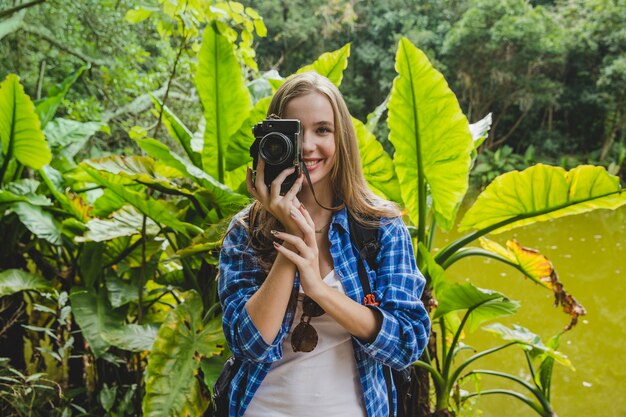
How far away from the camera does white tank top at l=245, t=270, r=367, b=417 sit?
2.99 ft

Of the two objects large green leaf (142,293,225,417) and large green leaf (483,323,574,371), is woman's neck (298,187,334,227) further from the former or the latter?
large green leaf (483,323,574,371)

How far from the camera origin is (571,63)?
12.6m

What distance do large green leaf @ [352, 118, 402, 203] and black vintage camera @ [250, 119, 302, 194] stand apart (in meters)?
0.81

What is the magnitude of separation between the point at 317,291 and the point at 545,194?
109 cm

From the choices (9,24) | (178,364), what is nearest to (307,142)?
(178,364)

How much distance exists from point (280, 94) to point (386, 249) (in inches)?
13.9

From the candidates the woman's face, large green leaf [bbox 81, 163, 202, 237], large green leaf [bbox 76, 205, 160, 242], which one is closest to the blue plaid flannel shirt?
the woman's face

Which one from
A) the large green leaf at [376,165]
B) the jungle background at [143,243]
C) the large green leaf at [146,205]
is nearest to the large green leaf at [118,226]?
the jungle background at [143,243]

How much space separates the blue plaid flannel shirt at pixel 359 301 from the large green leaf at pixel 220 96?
93cm

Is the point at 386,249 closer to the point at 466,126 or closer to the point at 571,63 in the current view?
the point at 466,126

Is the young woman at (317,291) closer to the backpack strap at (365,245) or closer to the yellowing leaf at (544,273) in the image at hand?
the backpack strap at (365,245)

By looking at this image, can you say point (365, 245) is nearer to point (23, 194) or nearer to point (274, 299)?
point (274, 299)

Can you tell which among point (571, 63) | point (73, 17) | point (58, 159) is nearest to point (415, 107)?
point (58, 159)

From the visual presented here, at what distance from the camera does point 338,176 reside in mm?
1033
